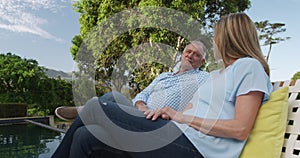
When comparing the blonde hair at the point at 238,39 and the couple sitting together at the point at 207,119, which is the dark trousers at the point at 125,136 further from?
the blonde hair at the point at 238,39

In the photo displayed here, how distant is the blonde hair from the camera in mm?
1162

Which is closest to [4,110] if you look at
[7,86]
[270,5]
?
[7,86]

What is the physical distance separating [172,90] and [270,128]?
1363 mm

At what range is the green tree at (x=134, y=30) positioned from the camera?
229 inches

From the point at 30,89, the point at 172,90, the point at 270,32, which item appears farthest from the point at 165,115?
the point at 270,32

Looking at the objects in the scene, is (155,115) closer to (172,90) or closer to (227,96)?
(227,96)

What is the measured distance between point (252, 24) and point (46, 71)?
34.9ft

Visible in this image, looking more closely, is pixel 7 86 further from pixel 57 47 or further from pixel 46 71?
pixel 57 47

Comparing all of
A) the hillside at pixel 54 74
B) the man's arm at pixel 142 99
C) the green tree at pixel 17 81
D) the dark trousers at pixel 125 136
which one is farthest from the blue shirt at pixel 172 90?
the hillside at pixel 54 74

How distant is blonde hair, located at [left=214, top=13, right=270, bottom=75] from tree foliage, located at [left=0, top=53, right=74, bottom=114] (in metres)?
9.18

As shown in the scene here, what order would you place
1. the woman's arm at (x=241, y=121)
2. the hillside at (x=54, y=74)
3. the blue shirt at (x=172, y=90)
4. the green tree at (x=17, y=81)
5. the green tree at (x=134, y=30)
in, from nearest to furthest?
the woman's arm at (x=241, y=121) → the blue shirt at (x=172, y=90) → the green tree at (x=134, y=30) → the green tree at (x=17, y=81) → the hillside at (x=54, y=74)

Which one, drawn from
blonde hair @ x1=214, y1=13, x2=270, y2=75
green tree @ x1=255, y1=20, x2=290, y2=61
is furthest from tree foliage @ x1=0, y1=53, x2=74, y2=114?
green tree @ x1=255, y1=20, x2=290, y2=61

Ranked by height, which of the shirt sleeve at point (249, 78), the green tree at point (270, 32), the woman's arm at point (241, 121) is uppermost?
the shirt sleeve at point (249, 78)

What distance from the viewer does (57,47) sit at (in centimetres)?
1167
